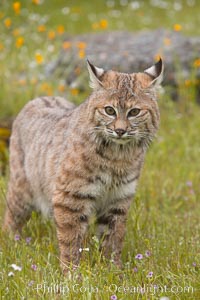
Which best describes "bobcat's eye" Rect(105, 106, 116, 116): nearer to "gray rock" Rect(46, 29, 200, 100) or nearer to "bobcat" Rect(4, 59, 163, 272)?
"bobcat" Rect(4, 59, 163, 272)

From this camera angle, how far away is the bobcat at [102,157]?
4527 millimetres

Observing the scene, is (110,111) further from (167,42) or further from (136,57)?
(136,57)

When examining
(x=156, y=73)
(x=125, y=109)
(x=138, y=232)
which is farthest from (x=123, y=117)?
(x=138, y=232)

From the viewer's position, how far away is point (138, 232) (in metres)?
5.16

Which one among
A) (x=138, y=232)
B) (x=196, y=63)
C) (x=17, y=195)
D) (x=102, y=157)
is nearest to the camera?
(x=102, y=157)

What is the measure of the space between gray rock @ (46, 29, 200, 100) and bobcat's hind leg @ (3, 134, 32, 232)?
12.3 ft

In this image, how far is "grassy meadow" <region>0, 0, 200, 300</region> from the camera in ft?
12.6

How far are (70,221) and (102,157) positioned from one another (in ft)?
1.70

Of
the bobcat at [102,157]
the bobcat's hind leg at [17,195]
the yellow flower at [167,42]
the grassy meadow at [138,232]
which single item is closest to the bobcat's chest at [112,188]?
the bobcat at [102,157]

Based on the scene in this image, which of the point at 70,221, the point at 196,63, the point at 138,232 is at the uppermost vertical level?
the point at 196,63

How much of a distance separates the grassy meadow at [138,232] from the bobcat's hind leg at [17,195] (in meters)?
0.16

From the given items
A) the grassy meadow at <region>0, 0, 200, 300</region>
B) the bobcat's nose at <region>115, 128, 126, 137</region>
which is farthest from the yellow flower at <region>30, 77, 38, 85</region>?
the bobcat's nose at <region>115, 128, 126, 137</region>

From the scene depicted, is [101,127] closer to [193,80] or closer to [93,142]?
[93,142]

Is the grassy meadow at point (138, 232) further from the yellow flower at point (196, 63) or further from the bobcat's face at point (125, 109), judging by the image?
the bobcat's face at point (125, 109)
